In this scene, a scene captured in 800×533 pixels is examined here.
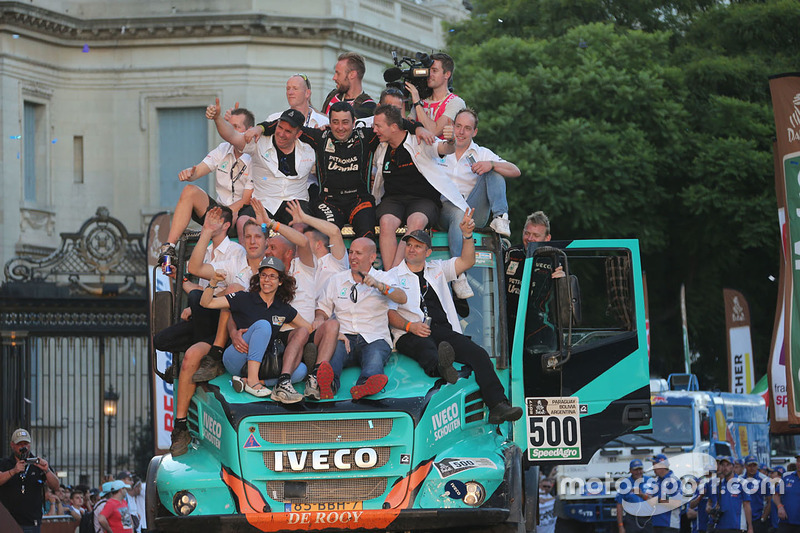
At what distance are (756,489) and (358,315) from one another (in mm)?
12190

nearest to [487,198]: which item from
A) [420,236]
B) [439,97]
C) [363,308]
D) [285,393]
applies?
[439,97]

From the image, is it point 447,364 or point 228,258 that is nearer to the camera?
point 447,364

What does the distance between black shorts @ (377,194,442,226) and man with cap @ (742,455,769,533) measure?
1087 cm

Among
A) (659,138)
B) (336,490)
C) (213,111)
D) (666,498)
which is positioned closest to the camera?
(336,490)

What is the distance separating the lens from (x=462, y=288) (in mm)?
13320

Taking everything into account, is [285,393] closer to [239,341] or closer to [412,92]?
[239,341]

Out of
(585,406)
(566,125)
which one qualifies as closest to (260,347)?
(585,406)

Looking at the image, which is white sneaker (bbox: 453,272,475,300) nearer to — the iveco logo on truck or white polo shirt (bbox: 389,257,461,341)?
white polo shirt (bbox: 389,257,461,341)

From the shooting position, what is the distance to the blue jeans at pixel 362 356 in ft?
40.0

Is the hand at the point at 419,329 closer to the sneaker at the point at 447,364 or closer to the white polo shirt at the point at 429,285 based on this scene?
the white polo shirt at the point at 429,285

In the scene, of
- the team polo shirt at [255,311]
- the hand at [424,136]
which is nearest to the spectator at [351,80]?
the hand at [424,136]

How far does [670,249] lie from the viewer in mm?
36844

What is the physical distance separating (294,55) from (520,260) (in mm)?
25332

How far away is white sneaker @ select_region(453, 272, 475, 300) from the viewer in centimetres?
1330
